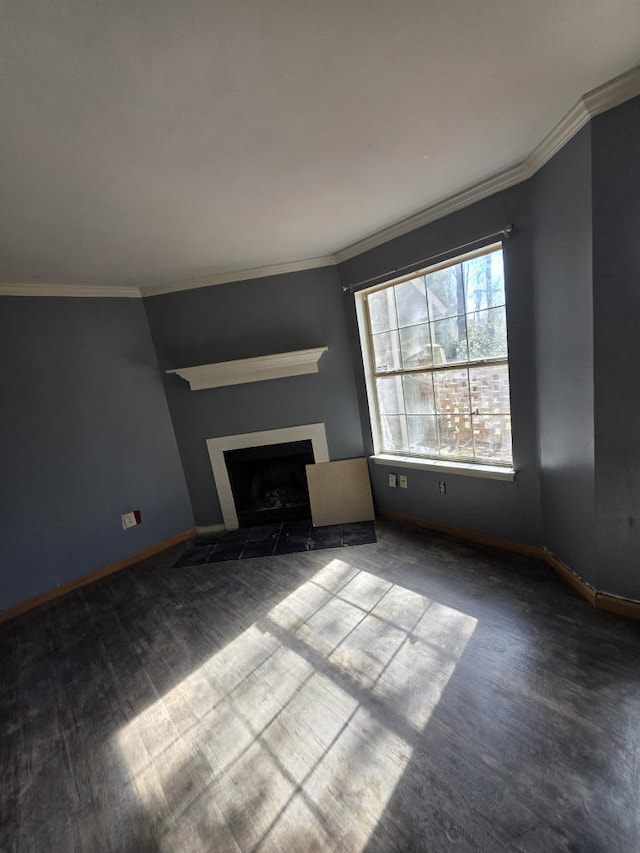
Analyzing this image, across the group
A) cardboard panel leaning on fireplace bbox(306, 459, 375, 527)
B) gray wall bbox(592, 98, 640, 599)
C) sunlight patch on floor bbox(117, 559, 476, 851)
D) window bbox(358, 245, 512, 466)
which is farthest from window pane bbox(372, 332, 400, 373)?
sunlight patch on floor bbox(117, 559, 476, 851)

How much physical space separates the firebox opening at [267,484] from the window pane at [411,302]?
1.55 meters

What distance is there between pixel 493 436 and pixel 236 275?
8.17 feet

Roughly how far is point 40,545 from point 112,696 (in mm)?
1497

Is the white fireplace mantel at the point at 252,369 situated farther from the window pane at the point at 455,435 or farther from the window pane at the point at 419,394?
the window pane at the point at 455,435

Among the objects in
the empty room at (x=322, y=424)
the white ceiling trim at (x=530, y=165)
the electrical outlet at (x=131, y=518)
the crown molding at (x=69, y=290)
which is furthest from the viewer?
the electrical outlet at (x=131, y=518)

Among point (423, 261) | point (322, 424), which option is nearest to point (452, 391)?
point (423, 261)

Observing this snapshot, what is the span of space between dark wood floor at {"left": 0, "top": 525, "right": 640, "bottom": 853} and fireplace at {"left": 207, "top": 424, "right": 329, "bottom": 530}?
114 cm

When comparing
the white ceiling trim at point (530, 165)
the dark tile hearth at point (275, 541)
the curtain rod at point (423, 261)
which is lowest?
the dark tile hearth at point (275, 541)

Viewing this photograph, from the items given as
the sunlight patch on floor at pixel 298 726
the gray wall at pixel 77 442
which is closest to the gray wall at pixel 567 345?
the sunlight patch on floor at pixel 298 726

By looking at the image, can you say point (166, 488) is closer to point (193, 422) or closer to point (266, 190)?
point (193, 422)

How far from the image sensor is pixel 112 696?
1735 millimetres

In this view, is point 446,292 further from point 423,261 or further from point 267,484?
point 267,484

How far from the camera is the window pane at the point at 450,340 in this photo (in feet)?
7.79

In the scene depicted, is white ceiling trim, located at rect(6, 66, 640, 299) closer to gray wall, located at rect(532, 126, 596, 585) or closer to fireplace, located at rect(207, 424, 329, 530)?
gray wall, located at rect(532, 126, 596, 585)
